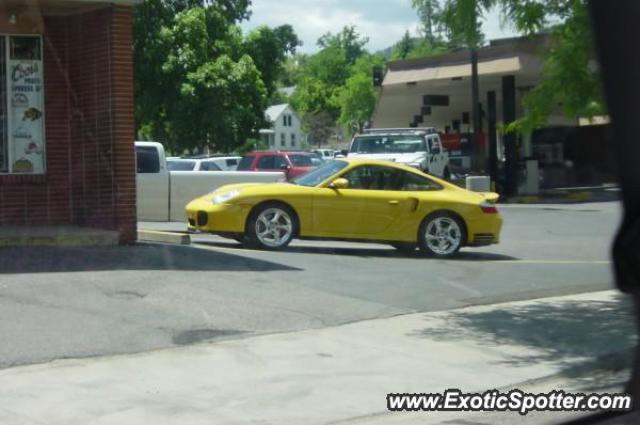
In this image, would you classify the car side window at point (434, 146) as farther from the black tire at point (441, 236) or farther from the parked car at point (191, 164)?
the black tire at point (441, 236)

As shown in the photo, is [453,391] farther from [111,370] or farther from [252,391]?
[111,370]

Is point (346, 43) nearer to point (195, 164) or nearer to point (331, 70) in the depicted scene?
point (331, 70)

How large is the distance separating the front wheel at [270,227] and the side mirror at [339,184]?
74 centimetres

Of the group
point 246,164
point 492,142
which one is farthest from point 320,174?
point 492,142

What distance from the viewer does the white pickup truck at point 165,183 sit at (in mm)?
17984

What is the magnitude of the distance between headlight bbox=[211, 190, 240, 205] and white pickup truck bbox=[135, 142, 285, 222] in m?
3.12

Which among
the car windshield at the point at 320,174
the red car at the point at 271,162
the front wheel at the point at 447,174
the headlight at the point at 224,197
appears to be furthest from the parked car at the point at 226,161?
the headlight at the point at 224,197

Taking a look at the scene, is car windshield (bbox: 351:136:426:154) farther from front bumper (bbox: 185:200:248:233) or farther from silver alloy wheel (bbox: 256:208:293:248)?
front bumper (bbox: 185:200:248:233)

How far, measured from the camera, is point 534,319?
395 inches

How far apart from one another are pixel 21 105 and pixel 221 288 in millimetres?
4666

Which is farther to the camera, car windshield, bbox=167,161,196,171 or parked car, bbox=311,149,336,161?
parked car, bbox=311,149,336,161

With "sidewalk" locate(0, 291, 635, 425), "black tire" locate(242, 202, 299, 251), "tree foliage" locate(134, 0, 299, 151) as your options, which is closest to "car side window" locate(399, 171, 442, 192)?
"black tire" locate(242, 202, 299, 251)

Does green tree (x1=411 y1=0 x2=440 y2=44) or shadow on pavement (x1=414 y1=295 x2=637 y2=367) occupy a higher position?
green tree (x1=411 y1=0 x2=440 y2=44)

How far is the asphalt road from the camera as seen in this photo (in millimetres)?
8617
